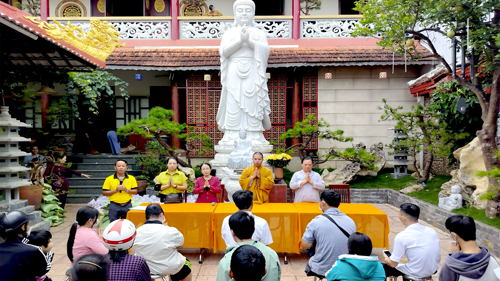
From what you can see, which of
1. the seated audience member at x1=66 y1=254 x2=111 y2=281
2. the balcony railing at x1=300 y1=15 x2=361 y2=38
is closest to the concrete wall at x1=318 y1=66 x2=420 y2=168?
the balcony railing at x1=300 y1=15 x2=361 y2=38

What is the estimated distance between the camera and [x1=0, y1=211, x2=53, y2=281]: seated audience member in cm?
236

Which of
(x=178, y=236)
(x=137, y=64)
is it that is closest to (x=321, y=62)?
(x=137, y=64)

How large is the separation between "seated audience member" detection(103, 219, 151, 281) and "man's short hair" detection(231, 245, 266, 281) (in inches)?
29.8

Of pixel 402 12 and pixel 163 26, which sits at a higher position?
pixel 163 26

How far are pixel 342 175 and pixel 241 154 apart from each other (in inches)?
143

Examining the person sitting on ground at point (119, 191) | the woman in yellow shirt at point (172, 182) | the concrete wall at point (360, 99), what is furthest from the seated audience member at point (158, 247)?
the concrete wall at point (360, 99)

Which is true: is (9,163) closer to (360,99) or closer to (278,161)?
(278,161)

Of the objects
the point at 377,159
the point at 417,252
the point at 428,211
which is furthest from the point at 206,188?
the point at 377,159

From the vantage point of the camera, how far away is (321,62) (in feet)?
34.0

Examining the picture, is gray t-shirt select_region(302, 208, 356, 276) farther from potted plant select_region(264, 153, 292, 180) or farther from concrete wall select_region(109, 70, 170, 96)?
concrete wall select_region(109, 70, 170, 96)

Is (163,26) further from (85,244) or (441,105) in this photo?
(85,244)

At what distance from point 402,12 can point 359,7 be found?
1118 millimetres

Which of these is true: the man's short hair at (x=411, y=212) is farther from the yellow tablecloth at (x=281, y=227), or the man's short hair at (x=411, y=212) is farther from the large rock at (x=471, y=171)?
the large rock at (x=471, y=171)

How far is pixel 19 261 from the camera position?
240cm
